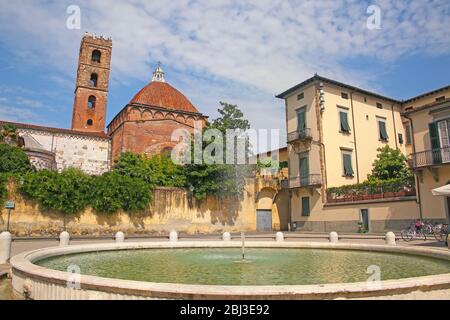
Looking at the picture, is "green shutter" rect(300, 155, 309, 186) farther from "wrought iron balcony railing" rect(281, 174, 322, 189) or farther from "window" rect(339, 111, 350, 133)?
"window" rect(339, 111, 350, 133)

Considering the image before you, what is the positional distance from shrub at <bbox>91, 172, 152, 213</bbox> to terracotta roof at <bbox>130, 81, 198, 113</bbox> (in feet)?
49.8

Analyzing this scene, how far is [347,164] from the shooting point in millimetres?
28969

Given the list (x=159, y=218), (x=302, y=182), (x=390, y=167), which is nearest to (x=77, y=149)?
(x=159, y=218)

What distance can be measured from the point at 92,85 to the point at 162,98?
14891mm

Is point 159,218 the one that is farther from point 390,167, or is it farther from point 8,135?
point 390,167

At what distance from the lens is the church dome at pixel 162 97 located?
39438mm

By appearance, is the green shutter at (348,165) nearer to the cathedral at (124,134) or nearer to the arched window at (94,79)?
the cathedral at (124,134)

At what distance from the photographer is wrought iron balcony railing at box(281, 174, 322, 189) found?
27.5 m

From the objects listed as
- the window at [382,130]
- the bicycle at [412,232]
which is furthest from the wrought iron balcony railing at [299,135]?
the bicycle at [412,232]

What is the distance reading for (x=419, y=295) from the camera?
457 centimetres

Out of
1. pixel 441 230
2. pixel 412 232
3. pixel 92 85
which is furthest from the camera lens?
pixel 92 85

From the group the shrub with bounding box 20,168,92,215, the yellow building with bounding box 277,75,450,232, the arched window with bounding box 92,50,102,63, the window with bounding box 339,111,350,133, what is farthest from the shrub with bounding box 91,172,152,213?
the arched window with bounding box 92,50,102,63

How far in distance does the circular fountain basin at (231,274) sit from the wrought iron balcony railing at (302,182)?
15.1 meters
